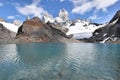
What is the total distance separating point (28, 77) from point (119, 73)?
18781mm

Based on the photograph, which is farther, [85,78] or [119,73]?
[119,73]

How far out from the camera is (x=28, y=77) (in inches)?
1569

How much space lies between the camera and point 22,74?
42.9 m

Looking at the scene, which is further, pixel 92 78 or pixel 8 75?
pixel 8 75

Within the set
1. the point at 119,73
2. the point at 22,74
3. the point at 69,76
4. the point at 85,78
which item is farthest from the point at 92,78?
the point at 22,74

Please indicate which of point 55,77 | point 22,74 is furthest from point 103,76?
point 22,74

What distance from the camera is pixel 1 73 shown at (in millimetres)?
44000

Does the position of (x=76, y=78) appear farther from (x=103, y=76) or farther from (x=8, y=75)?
(x=8, y=75)

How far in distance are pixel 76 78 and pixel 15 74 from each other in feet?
42.5

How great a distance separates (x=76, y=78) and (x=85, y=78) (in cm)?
171

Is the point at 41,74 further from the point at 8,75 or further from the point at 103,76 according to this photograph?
the point at 103,76

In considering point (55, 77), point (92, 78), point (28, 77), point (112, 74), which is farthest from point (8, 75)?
point (112, 74)

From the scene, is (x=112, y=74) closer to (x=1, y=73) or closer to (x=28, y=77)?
(x=28, y=77)

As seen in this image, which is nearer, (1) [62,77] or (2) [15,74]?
(1) [62,77]
